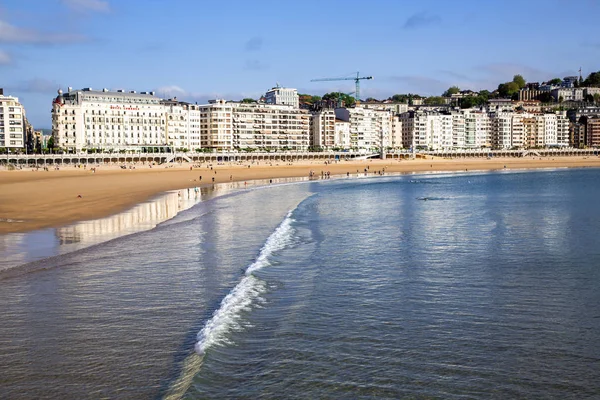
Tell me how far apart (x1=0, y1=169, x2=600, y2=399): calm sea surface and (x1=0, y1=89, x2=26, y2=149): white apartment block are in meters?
84.3

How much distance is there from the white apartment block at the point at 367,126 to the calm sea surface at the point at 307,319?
394 ft

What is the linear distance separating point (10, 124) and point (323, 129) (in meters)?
61.5

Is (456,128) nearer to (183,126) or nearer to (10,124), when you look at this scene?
(183,126)

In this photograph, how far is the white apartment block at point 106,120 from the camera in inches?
3752

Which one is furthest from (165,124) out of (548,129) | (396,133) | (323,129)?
(548,129)

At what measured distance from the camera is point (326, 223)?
77.8 feet

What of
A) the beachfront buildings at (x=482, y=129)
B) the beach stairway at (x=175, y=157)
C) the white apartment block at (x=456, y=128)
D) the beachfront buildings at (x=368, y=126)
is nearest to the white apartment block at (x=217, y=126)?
the beach stairway at (x=175, y=157)

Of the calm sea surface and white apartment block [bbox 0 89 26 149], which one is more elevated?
white apartment block [bbox 0 89 26 149]

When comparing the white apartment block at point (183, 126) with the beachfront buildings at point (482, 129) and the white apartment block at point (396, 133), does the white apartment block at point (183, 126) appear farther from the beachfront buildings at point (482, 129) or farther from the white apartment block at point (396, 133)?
the beachfront buildings at point (482, 129)

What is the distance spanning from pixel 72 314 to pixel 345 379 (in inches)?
201

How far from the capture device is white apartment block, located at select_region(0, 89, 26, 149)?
305ft

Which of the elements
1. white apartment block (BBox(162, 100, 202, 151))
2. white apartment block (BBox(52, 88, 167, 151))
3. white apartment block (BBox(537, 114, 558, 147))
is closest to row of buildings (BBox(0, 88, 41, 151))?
white apartment block (BBox(52, 88, 167, 151))

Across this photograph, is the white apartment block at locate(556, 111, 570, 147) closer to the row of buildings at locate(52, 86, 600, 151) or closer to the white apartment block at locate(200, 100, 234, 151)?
the row of buildings at locate(52, 86, 600, 151)

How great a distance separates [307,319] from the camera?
991 cm
